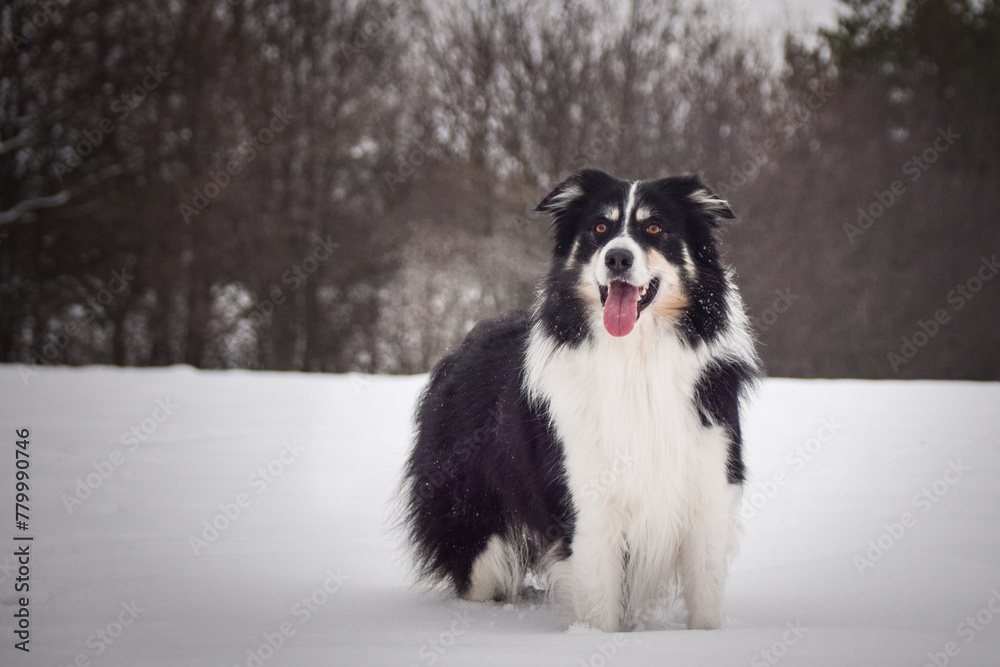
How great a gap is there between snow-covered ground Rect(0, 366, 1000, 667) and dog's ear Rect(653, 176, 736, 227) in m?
1.77

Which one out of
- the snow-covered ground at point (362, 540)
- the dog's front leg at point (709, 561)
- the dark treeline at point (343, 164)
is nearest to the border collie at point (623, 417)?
the dog's front leg at point (709, 561)

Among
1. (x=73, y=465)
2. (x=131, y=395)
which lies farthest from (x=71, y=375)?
(x=73, y=465)

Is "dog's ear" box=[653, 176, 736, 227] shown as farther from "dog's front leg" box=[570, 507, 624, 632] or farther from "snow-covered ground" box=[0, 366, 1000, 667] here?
"snow-covered ground" box=[0, 366, 1000, 667]

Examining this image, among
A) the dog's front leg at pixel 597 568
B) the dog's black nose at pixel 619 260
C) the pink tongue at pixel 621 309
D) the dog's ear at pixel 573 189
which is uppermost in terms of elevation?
the dog's ear at pixel 573 189

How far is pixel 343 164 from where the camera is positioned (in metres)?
15.6

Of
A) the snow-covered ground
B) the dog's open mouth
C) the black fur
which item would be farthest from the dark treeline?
the dog's open mouth

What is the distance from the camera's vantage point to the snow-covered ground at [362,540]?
100 inches

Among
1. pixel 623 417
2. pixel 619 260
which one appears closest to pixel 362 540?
pixel 623 417

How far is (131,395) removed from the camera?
25.8 feet

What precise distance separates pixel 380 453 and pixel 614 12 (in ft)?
40.3

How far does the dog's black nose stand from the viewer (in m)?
2.99

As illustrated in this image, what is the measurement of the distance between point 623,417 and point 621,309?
432mm

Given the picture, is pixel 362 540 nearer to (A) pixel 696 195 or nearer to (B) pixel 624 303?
(B) pixel 624 303

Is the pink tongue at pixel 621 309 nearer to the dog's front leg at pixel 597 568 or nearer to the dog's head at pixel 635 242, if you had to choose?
the dog's head at pixel 635 242
